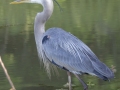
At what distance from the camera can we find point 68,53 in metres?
5.88

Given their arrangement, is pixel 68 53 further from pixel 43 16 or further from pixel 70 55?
pixel 43 16

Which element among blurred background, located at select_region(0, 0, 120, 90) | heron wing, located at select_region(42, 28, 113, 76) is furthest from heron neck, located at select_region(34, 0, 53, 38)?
blurred background, located at select_region(0, 0, 120, 90)

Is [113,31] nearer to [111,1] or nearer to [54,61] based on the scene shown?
[54,61]

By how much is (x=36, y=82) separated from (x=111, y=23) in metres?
7.20

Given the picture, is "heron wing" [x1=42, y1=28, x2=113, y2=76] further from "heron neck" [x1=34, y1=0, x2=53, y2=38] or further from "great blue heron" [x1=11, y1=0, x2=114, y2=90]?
"heron neck" [x1=34, y1=0, x2=53, y2=38]

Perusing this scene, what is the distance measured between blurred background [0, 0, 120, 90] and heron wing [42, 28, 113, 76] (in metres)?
0.92

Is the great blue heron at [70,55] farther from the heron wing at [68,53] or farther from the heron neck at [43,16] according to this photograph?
the heron neck at [43,16]

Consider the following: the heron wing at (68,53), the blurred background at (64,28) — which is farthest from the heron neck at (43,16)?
the blurred background at (64,28)

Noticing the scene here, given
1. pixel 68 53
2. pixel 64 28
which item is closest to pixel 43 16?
pixel 68 53

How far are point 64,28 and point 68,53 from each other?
24.3 ft

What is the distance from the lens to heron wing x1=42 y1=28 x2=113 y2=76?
572 centimetres

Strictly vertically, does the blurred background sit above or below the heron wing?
below

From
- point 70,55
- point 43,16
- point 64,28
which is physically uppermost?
point 43,16

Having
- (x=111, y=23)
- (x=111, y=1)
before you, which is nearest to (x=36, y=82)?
(x=111, y=23)
